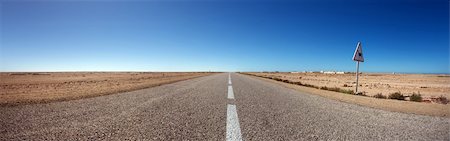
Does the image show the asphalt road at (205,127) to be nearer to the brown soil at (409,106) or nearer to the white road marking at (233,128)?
the white road marking at (233,128)

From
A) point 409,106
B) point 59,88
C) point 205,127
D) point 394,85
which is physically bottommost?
point 394,85

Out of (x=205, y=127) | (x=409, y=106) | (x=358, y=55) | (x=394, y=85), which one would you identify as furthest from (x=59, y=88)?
(x=394, y=85)

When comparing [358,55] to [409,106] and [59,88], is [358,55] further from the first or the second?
[59,88]

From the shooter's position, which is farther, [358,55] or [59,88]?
[59,88]

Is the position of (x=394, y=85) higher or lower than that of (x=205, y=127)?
lower

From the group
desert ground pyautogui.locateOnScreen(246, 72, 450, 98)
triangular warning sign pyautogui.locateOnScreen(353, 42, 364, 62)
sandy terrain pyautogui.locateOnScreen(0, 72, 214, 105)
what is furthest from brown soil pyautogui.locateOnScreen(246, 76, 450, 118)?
sandy terrain pyautogui.locateOnScreen(0, 72, 214, 105)

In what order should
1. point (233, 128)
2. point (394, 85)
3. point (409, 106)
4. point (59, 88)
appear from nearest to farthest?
point (233, 128), point (409, 106), point (59, 88), point (394, 85)

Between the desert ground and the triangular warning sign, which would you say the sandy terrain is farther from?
the desert ground

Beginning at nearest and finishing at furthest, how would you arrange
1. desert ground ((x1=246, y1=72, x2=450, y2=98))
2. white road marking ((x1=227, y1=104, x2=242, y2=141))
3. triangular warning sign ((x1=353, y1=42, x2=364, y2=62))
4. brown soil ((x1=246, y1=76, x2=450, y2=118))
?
white road marking ((x1=227, y1=104, x2=242, y2=141))
brown soil ((x1=246, y1=76, x2=450, y2=118))
triangular warning sign ((x1=353, y1=42, x2=364, y2=62))
desert ground ((x1=246, y1=72, x2=450, y2=98))

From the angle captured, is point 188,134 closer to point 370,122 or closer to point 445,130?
point 370,122

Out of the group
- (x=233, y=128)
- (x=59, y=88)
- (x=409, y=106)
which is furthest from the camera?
(x=59, y=88)

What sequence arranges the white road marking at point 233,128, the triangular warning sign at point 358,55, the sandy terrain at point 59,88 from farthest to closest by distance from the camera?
1. the triangular warning sign at point 358,55
2. the sandy terrain at point 59,88
3. the white road marking at point 233,128

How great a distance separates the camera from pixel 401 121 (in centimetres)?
526

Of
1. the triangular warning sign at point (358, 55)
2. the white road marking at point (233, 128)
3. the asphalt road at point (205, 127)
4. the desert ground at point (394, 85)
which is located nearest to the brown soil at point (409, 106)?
the asphalt road at point (205, 127)
